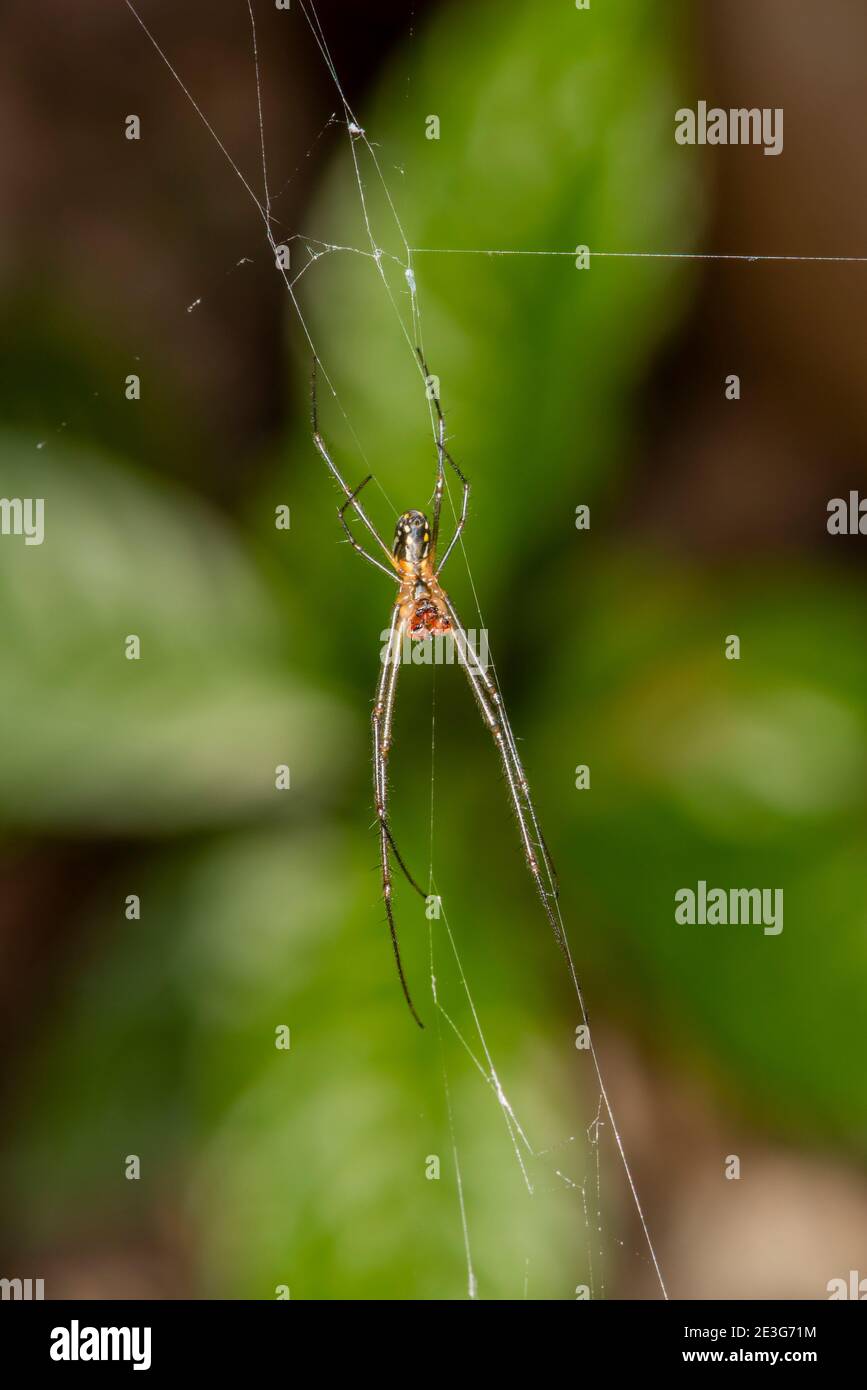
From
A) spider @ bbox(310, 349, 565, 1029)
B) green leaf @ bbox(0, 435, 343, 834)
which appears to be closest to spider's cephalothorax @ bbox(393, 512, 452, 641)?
spider @ bbox(310, 349, 565, 1029)

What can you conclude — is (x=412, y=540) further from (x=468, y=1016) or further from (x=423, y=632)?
(x=468, y=1016)

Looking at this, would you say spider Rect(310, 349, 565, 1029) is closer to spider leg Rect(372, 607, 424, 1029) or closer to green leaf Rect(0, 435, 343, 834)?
spider leg Rect(372, 607, 424, 1029)

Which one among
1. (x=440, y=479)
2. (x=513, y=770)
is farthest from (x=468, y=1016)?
(x=440, y=479)

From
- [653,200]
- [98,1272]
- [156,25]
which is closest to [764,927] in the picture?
[653,200]

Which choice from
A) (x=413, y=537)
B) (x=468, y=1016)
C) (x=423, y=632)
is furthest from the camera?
(x=423, y=632)

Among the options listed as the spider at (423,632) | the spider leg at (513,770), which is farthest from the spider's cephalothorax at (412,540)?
the spider leg at (513,770)
